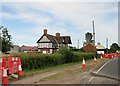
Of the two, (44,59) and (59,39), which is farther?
(59,39)

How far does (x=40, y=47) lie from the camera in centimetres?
9888

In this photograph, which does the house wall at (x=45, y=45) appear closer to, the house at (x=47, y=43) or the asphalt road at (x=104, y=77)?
the house at (x=47, y=43)

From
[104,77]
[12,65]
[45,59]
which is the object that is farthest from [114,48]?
[12,65]

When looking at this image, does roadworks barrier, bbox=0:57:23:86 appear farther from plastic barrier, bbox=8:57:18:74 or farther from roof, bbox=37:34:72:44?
roof, bbox=37:34:72:44

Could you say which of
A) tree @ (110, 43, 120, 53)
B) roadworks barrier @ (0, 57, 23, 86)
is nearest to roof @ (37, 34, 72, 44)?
tree @ (110, 43, 120, 53)

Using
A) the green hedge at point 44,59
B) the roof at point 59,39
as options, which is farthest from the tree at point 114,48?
the green hedge at point 44,59

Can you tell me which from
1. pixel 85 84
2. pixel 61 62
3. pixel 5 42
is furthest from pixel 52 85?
pixel 5 42

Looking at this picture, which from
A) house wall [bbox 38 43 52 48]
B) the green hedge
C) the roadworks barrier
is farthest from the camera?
house wall [bbox 38 43 52 48]

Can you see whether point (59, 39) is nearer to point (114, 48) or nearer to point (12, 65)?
point (114, 48)

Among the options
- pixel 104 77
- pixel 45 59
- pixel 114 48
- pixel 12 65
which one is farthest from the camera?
pixel 114 48

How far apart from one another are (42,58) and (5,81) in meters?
16.0

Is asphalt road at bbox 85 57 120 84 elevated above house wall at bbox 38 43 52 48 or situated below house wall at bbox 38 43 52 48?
below

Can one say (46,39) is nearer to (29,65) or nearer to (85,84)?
(29,65)

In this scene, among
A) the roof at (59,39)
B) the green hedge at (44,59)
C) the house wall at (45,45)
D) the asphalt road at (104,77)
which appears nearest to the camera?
the asphalt road at (104,77)
